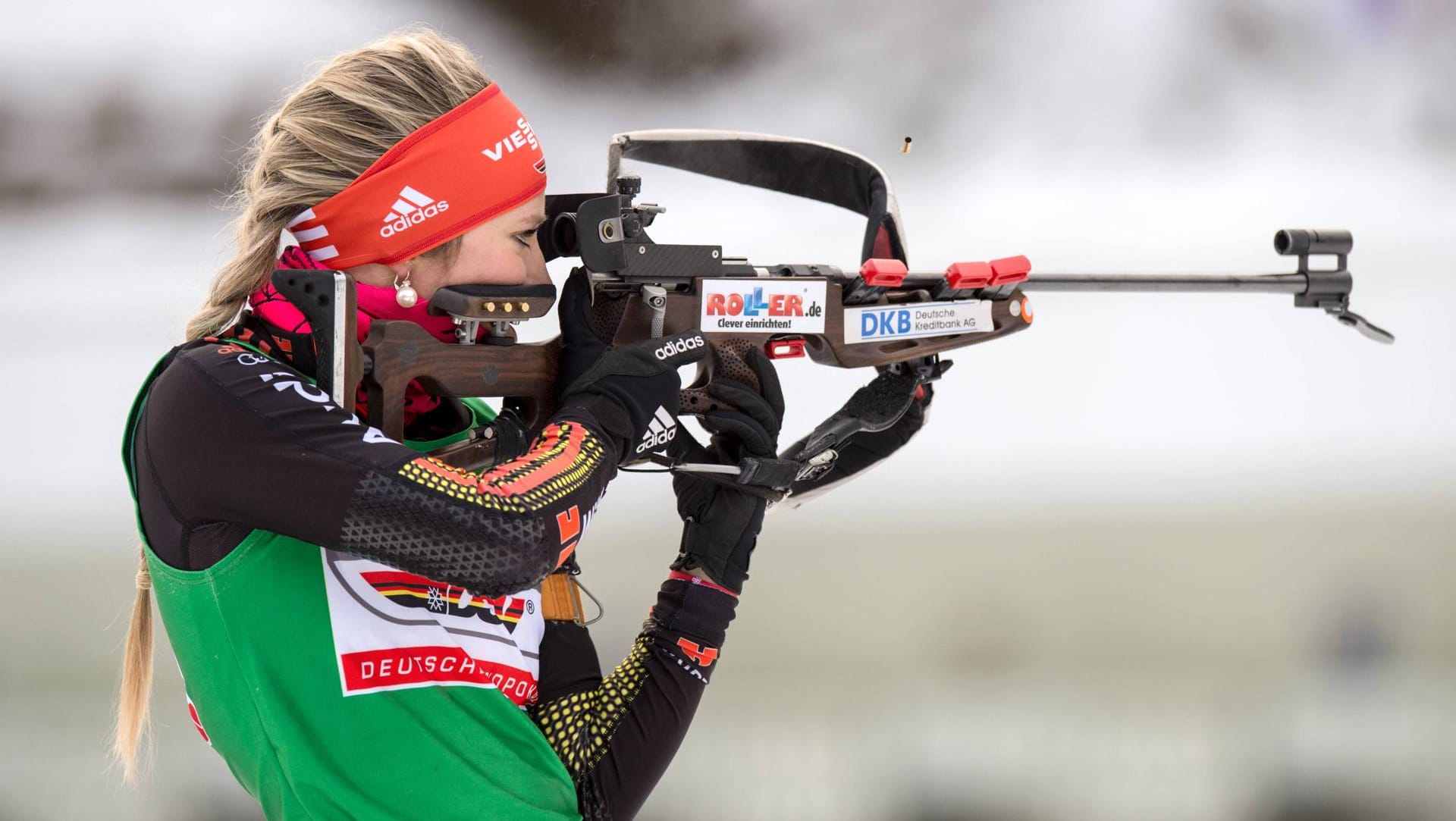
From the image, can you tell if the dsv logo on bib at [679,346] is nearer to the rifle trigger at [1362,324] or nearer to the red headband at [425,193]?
the red headband at [425,193]

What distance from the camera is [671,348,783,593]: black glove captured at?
1.17 metres

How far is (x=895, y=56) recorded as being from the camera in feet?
6.53

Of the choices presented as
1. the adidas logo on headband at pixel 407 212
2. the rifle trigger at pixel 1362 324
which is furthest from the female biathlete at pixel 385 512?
the rifle trigger at pixel 1362 324

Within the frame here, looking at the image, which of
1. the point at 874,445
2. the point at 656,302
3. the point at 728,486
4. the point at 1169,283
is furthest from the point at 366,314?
the point at 1169,283

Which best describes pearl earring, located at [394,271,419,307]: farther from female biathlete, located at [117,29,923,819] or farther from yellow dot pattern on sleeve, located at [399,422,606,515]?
yellow dot pattern on sleeve, located at [399,422,606,515]

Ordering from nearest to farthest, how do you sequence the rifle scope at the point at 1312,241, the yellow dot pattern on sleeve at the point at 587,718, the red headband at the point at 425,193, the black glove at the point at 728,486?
1. the red headband at the point at 425,193
2. the yellow dot pattern on sleeve at the point at 587,718
3. the black glove at the point at 728,486
4. the rifle scope at the point at 1312,241

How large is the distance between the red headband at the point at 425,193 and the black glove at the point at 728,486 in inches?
11.9

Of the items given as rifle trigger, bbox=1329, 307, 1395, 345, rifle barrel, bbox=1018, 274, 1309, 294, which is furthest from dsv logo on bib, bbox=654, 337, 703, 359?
rifle trigger, bbox=1329, 307, 1395, 345

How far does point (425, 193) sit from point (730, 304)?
334 millimetres

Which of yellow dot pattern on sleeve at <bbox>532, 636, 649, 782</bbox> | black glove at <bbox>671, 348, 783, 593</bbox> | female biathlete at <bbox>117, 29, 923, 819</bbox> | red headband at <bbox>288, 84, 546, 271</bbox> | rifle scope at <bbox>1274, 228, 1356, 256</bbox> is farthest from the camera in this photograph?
rifle scope at <bbox>1274, 228, 1356, 256</bbox>

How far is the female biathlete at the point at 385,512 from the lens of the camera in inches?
32.5

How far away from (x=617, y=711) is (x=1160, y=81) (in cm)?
158

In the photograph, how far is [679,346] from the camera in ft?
3.58

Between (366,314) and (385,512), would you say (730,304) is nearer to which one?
(366,314)
